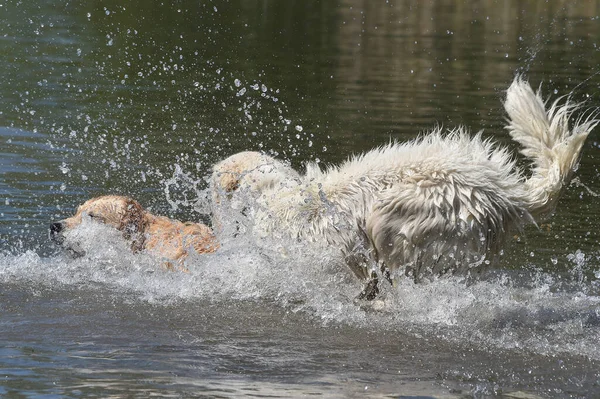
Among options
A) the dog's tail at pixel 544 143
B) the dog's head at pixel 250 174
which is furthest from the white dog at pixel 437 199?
the dog's head at pixel 250 174

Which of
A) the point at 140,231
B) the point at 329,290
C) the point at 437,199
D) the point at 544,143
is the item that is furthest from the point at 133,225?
the point at 544,143

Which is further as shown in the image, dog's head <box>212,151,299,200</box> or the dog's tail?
dog's head <box>212,151,299,200</box>

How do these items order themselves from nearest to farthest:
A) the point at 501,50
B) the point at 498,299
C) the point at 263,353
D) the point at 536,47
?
the point at 263,353 < the point at 498,299 < the point at 501,50 < the point at 536,47

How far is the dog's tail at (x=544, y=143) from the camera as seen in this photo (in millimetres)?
6207

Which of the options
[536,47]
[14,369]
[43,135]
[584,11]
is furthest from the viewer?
[584,11]

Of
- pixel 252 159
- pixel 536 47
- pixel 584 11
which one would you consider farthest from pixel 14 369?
pixel 584 11

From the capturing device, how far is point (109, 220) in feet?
23.6

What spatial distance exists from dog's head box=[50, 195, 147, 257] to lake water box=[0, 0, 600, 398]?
0.42 feet

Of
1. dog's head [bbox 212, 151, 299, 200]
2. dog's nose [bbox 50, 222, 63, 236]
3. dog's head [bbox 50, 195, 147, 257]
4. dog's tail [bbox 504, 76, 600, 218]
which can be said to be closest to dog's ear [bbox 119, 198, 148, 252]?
dog's head [bbox 50, 195, 147, 257]

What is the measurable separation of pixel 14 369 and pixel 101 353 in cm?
52

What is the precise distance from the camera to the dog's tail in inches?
244

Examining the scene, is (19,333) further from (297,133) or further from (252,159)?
(297,133)

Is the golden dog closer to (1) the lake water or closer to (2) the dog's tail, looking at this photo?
(1) the lake water

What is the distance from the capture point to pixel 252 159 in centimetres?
710
